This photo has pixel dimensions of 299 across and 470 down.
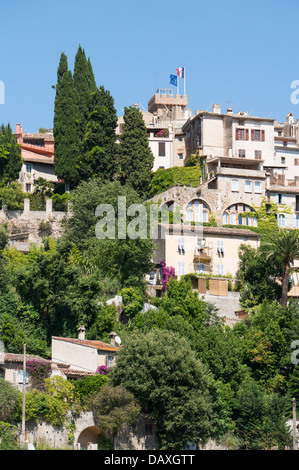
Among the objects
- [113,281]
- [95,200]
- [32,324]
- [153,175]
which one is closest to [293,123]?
[153,175]

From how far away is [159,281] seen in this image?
68.3 metres

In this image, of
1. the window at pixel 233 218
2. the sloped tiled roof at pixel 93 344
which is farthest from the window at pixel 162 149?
the sloped tiled roof at pixel 93 344

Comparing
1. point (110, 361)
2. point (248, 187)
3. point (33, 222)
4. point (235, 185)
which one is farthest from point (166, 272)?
point (110, 361)

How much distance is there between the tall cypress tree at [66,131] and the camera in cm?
7919

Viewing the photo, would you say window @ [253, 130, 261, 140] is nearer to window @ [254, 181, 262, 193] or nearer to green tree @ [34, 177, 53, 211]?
window @ [254, 181, 262, 193]

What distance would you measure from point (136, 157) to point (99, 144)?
10.8 ft

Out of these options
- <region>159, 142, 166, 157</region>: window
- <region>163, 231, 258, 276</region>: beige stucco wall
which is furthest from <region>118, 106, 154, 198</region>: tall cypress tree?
<region>163, 231, 258, 276</region>: beige stucco wall

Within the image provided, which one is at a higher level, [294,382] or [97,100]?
[97,100]

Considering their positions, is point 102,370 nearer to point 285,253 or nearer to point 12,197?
point 285,253

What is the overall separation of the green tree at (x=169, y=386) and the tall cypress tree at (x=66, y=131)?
3037cm

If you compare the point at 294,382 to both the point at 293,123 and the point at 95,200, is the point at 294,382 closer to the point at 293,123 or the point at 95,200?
the point at 95,200

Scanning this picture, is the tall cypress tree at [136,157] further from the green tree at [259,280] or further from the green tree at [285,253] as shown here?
the green tree at [285,253]

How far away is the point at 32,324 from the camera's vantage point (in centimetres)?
5662
